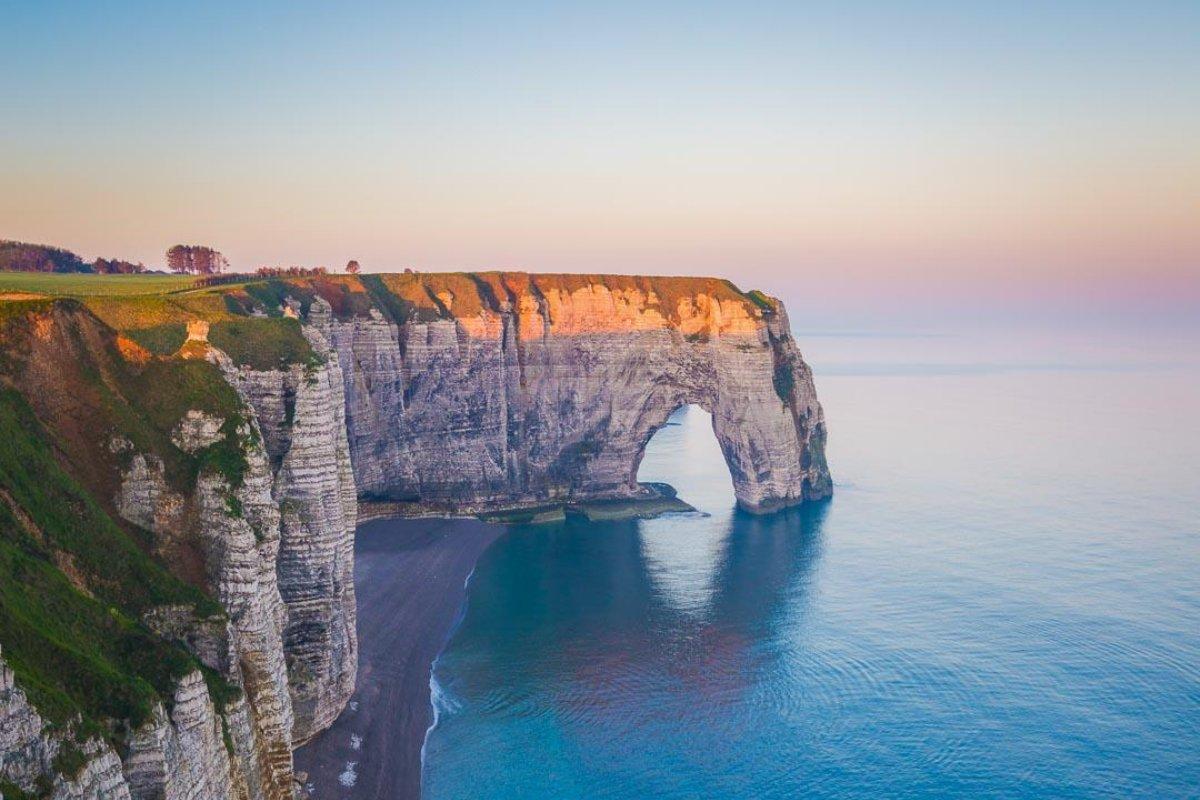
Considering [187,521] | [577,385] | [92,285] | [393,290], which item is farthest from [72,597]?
Answer: [577,385]

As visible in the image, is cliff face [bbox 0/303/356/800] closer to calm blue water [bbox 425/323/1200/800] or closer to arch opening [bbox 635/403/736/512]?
calm blue water [bbox 425/323/1200/800]

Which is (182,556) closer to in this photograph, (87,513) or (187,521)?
(187,521)

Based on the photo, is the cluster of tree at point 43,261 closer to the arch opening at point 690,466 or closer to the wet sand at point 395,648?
the wet sand at point 395,648

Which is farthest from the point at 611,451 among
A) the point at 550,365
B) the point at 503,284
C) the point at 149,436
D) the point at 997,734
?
the point at 149,436

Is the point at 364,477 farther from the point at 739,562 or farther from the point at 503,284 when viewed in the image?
the point at 739,562

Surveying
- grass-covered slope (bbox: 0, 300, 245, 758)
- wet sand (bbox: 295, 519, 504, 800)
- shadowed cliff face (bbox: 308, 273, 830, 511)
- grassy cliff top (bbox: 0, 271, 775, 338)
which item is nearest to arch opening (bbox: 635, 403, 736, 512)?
shadowed cliff face (bbox: 308, 273, 830, 511)
